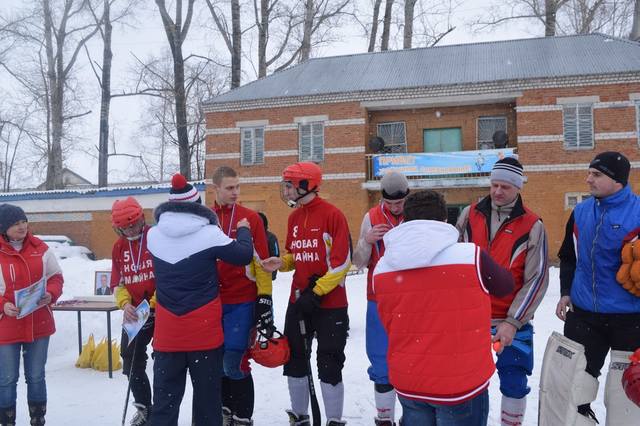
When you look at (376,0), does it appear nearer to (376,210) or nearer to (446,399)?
(376,210)

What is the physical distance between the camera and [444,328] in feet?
8.60

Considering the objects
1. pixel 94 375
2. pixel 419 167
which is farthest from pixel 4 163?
pixel 94 375

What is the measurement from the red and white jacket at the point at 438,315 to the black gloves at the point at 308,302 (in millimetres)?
1429

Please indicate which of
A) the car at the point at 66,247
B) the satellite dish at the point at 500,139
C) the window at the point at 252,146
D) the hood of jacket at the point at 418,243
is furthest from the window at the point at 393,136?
the hood of jacket at the point at 418,243

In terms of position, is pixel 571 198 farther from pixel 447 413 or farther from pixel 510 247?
pixel 447 413

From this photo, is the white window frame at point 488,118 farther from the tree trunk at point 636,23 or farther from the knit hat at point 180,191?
the knit hat at point 180,191

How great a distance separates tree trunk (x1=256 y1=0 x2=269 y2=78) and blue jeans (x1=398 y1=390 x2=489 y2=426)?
2564 centimetres

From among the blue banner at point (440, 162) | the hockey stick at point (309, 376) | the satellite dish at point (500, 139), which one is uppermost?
the satellite dish at point (500, 139)

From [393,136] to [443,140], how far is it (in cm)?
205

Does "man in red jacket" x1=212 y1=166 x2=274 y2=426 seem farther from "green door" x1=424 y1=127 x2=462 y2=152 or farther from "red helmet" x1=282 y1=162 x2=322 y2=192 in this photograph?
"green door" x1=424 y1=127 x2=462 y2=152

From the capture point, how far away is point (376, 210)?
174 inches

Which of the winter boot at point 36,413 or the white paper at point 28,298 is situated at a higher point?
the white paper at point 28,298

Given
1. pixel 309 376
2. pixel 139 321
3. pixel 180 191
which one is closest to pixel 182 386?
pixel 139 321

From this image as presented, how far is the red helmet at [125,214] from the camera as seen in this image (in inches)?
171
